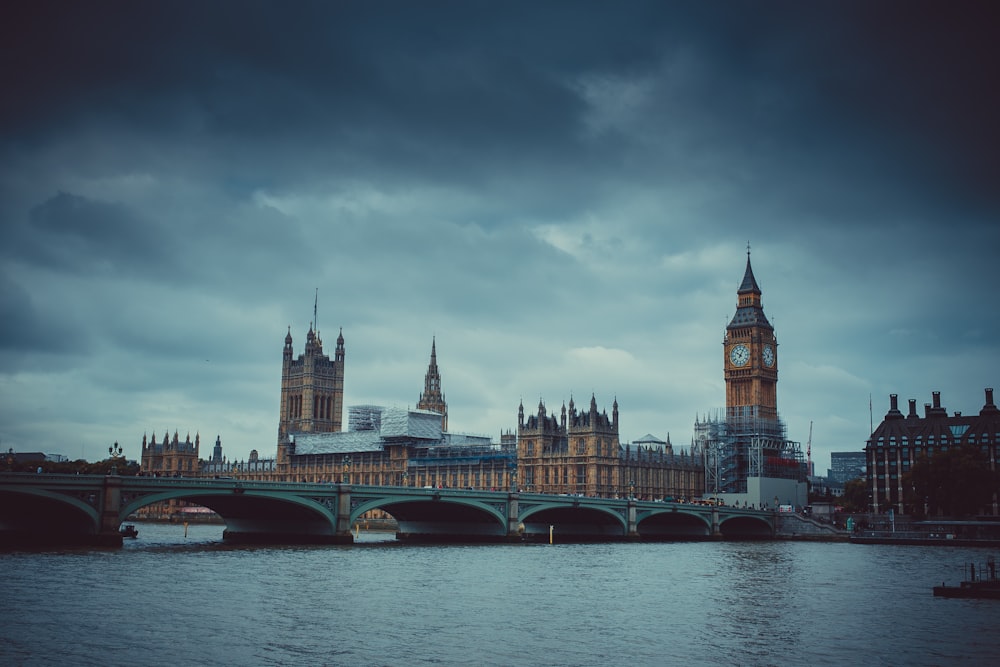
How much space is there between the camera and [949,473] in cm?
13025

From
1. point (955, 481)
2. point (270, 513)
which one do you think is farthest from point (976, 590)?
point (955, 481)

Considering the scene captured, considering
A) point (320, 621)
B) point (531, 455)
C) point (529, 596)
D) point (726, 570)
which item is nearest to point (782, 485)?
point (531, 455)

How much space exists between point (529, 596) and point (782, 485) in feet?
416

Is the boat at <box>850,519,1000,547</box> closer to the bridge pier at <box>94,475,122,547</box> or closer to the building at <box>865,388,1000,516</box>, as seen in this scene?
the building at <box>865,388,1000,516</box>

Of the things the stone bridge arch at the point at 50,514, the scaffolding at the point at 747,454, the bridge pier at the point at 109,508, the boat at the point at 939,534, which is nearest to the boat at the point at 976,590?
the bridge pier at the point at 109,508

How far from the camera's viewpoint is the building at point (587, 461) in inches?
6747

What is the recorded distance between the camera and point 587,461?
563 feet

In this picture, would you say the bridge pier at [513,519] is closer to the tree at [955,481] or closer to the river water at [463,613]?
the river water at [463,613]

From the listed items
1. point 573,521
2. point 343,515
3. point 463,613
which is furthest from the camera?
point 573,521

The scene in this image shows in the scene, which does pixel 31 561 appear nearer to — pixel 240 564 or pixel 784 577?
pixel 240 564

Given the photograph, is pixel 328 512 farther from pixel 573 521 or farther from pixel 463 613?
pixel 463 613

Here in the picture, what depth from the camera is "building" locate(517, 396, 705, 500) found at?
171 m

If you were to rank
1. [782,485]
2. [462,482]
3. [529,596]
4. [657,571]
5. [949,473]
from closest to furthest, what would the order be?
[529,596], [657,571], [949,473], [782,485], [462,482]

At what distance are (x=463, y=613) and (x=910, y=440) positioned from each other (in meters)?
138
